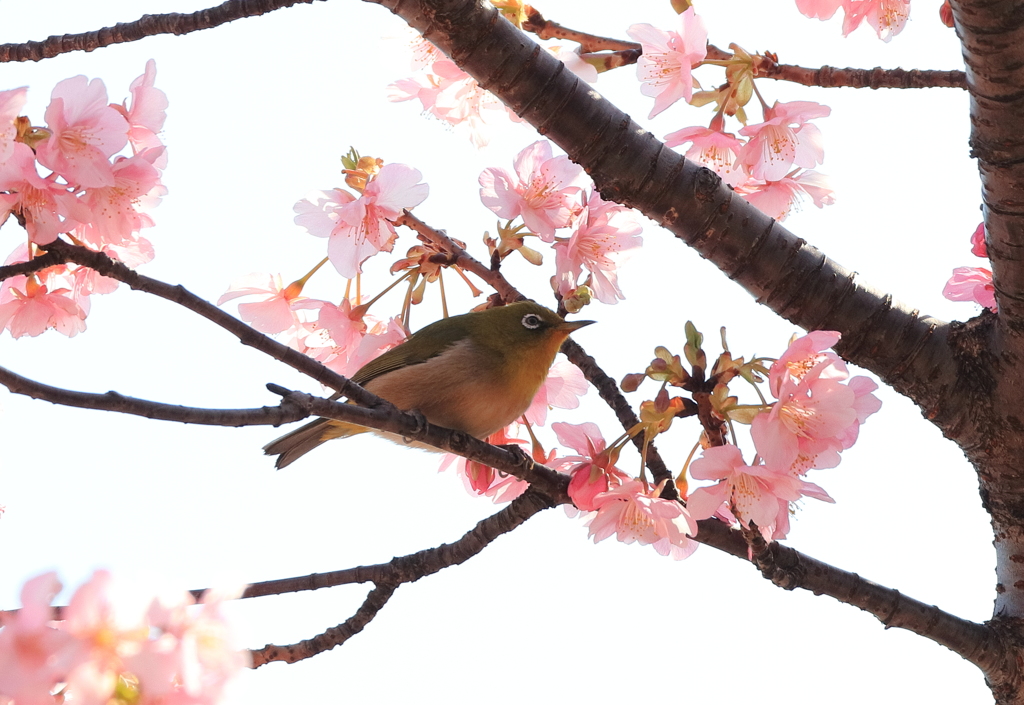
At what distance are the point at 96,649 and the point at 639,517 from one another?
139cm

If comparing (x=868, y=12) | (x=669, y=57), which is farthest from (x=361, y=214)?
(x=868, y=12)

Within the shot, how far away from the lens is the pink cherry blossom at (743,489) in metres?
2.15

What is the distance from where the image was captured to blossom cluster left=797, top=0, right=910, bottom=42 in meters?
3.22

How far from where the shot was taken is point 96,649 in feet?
4.21

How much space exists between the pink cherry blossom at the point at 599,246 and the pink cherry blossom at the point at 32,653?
1.85 meters

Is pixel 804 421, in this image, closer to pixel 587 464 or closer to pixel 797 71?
pixel 587 464

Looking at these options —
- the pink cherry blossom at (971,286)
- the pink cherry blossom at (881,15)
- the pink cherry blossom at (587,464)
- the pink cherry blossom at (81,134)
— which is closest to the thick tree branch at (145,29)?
the pink cherry blossom at (81,134)

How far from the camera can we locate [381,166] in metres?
2.73

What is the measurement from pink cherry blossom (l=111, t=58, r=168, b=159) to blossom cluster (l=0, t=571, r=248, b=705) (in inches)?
59.9

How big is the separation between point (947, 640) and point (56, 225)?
262cm

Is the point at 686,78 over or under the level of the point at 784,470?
over

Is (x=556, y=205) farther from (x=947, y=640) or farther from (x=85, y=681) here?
(x=85, y=681)

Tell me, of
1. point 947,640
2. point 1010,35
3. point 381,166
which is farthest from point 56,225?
point 947,640

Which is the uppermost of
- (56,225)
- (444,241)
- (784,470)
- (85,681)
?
(444,241)
